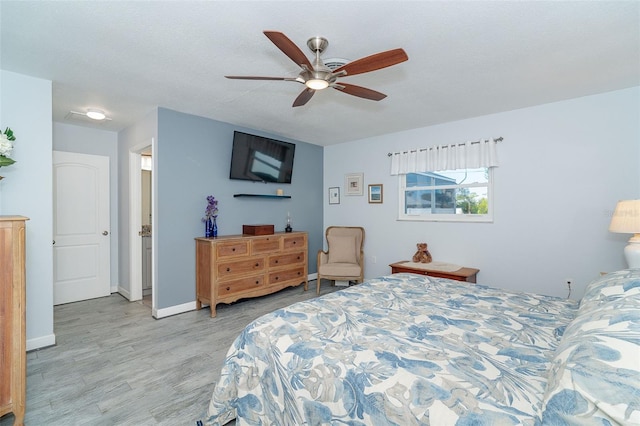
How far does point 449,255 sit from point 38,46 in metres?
4.68

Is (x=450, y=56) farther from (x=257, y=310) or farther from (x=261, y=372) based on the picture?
(x=257, y=310)

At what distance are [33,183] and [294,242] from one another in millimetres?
2960

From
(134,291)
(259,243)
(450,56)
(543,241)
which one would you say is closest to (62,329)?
(134,291)

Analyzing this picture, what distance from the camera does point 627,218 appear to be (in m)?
2.40

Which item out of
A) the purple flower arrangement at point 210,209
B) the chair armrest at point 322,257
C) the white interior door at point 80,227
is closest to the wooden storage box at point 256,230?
the purple flower arrangement at point 210,209

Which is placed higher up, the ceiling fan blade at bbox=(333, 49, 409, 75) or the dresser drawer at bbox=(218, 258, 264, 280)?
the ceiling fan blade at bbox=(333, 49, 409, 75)

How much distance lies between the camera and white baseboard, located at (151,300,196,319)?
11.3 feet

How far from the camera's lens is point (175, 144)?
11.6ft

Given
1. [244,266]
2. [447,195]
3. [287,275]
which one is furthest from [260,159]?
[447,195]

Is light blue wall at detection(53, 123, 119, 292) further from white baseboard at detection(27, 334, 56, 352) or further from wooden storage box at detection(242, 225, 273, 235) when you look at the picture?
wooden storage box at detection(242, 225, 273, 235)

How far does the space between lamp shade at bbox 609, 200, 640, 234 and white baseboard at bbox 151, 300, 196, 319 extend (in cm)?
446

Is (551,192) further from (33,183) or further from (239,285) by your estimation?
(33,183)

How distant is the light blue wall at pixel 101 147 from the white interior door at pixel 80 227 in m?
0.08

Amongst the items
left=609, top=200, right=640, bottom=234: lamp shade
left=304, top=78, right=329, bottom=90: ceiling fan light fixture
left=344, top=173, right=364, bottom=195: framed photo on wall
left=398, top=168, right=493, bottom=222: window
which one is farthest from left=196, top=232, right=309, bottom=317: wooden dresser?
left=609, top=200, right=640, bottom=234: lamp shade
